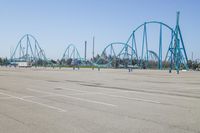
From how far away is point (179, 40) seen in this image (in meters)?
95.9

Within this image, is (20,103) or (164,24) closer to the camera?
(20,103)

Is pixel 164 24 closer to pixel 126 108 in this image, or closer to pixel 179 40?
pixel 179 40

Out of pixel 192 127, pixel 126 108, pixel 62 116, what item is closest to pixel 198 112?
pixel 126 108

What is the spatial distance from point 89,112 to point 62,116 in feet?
3.86

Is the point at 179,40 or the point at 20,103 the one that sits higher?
the point at 179,40

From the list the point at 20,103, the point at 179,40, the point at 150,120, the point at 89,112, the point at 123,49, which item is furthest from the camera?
the point at 123,49

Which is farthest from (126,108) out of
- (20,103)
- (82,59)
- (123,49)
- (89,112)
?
(82,59)

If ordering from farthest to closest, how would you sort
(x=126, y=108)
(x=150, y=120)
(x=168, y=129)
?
(x=126, y=108) < (x=150, y=120) < (x=168, y=129)

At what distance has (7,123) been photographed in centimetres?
946

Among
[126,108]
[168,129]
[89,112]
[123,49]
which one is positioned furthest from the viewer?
[123,49]

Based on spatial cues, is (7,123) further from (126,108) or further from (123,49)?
(123,49)

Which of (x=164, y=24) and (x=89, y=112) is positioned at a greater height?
(x=164, y=24)

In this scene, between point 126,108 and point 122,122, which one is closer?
point 122,122

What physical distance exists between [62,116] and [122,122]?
6.30ft
